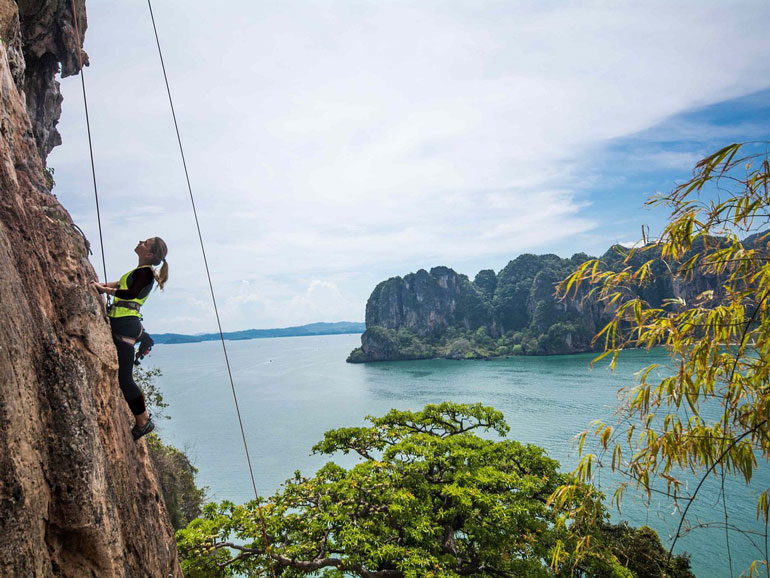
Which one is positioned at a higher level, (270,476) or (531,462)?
(531,462)

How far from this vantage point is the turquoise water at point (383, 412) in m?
15.0

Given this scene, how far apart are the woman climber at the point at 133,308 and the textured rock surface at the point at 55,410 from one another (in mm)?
105

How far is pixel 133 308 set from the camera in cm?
301

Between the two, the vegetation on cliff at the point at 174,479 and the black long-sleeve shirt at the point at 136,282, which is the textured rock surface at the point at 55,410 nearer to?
the black long-sleeve shirt at the point at 136,282

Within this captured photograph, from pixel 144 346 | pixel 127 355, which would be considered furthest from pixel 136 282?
pixel 144 346

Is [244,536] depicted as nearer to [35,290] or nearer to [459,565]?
[459,565]

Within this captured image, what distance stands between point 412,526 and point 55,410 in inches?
220

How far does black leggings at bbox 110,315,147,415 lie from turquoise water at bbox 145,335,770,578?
181 inches

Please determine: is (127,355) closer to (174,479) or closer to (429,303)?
(174,479)

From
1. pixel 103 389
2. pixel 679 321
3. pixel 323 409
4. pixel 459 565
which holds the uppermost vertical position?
pixel 103 389

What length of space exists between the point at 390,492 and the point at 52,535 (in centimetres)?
541

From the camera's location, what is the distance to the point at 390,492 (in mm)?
6820

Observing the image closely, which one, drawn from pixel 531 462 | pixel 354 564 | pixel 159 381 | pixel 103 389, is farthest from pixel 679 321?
pixel 159 381

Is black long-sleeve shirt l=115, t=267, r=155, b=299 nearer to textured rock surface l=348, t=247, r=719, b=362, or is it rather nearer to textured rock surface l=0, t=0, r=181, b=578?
textured rock surface l=0, t=0, r=181, b=578
